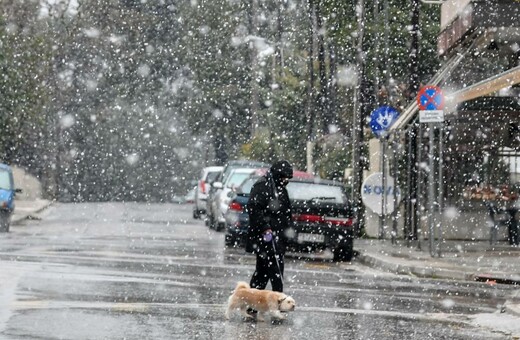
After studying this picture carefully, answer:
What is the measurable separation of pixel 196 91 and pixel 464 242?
159 ft

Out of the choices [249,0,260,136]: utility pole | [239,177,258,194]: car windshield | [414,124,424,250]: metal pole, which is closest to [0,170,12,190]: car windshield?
[239,177,258,194]: car windshield

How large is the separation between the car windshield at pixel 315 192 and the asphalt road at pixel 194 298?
1.07 meters

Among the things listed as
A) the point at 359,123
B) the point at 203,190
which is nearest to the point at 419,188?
the point at 359,123

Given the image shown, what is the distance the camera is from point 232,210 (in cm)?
2750

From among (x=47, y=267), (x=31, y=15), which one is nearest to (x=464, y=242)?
(x=47, y=267)

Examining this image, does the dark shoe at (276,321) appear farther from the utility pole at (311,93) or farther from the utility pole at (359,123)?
the utility pole at (311,93)

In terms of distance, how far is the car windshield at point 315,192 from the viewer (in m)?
25.8

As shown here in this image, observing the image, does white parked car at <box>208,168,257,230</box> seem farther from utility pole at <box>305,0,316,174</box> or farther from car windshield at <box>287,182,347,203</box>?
utility pole at <box>305,0,316,174</box>

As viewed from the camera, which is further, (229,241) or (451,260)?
(229,241)

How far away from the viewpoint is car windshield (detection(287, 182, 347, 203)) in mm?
25797

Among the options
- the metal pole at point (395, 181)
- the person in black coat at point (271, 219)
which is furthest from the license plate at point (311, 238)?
the person in black coat at point (271, 219)

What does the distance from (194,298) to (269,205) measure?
206 centimetres

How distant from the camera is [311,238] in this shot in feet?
83.4

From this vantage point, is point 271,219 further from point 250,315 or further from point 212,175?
point 212,175
